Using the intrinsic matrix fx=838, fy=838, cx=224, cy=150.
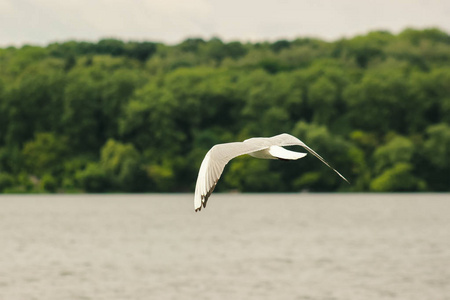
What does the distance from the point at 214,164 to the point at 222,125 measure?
98.7 meters

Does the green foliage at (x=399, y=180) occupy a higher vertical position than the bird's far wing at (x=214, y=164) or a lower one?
higher

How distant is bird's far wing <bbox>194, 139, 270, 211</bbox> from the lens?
10570 millimetres

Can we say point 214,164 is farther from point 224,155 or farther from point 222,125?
point 222,125

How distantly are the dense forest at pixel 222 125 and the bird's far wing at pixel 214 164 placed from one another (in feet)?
271

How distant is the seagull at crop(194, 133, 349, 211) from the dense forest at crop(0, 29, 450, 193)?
81742 millimetres

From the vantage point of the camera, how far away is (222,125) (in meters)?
110

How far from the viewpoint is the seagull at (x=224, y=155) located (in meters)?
10.6
